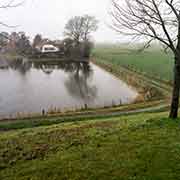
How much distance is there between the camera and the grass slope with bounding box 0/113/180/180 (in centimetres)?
441

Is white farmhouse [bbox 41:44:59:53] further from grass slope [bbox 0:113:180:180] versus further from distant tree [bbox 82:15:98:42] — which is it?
grass slope [bbox 0:113:180:180]

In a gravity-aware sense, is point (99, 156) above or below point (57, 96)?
above

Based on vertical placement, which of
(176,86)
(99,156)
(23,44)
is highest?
(23,44)

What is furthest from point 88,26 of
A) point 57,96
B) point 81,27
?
point 57,96

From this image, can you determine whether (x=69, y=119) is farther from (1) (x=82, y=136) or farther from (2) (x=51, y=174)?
(2) (x=51, y=174)

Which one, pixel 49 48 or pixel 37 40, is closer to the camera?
pixel 49 48

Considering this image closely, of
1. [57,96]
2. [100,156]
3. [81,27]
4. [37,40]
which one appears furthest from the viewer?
[37,40]

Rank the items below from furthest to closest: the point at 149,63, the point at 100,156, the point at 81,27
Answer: the point at 81,27
the point at 149,63
the point at 100,156

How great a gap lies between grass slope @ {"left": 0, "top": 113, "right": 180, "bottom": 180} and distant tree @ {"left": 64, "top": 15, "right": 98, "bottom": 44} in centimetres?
6715

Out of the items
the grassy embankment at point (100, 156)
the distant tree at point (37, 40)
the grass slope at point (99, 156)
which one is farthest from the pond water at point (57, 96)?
the distant tree at point (37, 40)

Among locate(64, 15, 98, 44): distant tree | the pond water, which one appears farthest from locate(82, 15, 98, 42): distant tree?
the pond water

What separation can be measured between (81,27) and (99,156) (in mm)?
70700

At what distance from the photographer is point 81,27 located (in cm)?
7156

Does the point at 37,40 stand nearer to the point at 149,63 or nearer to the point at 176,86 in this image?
the point at 149,63
